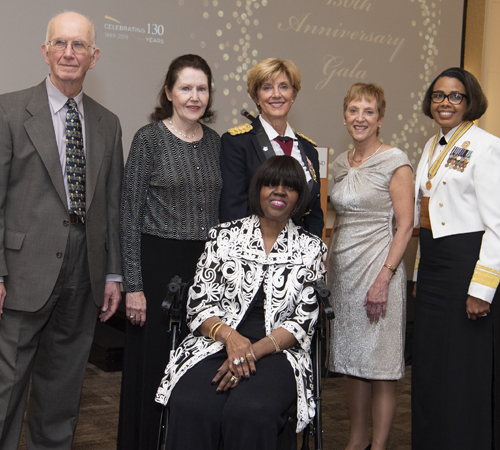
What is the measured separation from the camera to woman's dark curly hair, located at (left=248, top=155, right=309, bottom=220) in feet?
7.70

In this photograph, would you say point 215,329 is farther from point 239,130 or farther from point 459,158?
point 459,158

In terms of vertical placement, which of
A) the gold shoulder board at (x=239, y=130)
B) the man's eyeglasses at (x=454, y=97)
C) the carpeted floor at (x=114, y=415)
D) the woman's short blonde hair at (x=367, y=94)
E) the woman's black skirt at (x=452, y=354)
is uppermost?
the woman's short blonde hair at (x=367, y=94)

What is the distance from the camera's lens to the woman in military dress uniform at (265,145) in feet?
8.43

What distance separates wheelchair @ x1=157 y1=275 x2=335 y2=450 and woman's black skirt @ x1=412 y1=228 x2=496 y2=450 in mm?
594

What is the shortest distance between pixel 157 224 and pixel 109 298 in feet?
1.36

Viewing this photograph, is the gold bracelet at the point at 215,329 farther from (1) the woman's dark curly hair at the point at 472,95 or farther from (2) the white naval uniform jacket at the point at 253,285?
(1) the woman's dark curly hair at the point at 472,95

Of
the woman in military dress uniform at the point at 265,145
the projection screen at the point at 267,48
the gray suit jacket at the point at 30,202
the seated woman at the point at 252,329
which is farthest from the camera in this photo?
the projection screen at the point at 267,48

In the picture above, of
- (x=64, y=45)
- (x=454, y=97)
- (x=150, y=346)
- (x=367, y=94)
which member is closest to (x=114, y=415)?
(x=150, y=346)

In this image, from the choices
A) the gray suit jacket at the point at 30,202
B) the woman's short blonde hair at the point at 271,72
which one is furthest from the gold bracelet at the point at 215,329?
the woman's short blonde hair at the point at 271,72

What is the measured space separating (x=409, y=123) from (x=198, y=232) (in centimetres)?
381

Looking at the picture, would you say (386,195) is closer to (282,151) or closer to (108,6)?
(282,151)

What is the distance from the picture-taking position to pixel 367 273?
2844mm

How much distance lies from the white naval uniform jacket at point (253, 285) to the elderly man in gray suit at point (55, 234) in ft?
1.45

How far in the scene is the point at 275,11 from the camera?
4934 millimetres
